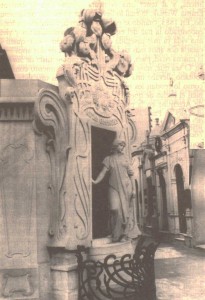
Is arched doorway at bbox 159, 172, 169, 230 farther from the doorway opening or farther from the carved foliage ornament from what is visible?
the carved foliage ornament

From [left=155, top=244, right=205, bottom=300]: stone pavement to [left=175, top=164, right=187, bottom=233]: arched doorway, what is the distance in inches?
127

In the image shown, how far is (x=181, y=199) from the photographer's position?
47.6 ft

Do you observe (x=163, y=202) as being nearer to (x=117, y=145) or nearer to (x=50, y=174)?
(x=117, y=145)

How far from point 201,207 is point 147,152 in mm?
8662

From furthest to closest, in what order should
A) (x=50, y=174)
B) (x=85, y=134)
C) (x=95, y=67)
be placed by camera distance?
(x=95, y=67) < (x=85, y=134) < (x=50, y=174)

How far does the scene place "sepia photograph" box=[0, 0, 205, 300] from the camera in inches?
159

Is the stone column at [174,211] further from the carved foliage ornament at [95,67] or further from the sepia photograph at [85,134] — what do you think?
the carved foliage ornament at [95,67]

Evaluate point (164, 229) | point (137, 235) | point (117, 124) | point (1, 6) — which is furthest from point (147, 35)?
point (164, 229)

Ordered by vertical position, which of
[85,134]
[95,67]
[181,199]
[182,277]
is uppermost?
[95,67]

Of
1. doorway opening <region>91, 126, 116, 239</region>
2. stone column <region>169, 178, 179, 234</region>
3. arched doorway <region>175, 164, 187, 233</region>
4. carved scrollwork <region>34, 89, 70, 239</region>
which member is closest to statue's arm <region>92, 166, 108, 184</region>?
doorway opening <region>91, 126, 116, 239</region>

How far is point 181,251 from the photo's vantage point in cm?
1142

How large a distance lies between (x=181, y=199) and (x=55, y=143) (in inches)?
433

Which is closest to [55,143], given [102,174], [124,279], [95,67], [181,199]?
[102,174]

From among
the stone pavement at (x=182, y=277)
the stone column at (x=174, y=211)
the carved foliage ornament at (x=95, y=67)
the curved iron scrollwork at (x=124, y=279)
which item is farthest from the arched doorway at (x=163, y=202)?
the curved iron scrollwork at (x=124, y=279)
